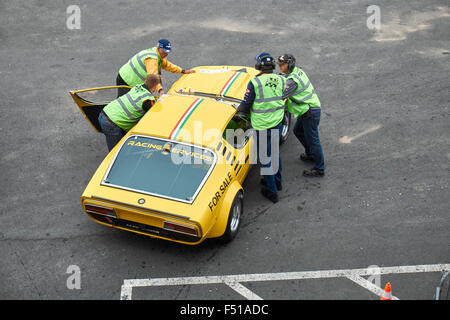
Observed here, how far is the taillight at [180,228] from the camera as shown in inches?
223

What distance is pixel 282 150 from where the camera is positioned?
26.9 ft

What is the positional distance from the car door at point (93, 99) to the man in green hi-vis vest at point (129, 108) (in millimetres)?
508

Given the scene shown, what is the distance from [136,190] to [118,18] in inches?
303

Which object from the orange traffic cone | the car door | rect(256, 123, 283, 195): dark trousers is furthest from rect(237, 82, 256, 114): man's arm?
the orange traffic cone

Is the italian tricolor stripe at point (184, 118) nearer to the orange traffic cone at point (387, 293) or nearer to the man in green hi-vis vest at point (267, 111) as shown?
the man in green hi-vis vest at point (267, 111)

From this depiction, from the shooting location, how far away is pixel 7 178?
7.52 m

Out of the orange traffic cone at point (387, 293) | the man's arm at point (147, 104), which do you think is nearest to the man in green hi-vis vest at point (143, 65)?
the man's arm at point (147, 104)

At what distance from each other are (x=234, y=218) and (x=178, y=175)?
3.35ft

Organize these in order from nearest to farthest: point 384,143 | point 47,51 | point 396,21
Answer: point 384,143 → point 47,51 → point 396,21

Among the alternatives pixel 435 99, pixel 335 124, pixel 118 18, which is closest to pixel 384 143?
pixel 335 124

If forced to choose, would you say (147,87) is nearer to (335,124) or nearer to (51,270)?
(51,270)

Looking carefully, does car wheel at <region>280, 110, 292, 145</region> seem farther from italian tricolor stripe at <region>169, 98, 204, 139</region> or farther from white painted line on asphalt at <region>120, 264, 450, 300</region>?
white painted line on asphalt at <region>120, 264, 450, 300</region>

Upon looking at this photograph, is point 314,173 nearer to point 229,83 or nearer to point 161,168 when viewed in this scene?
point 229,83

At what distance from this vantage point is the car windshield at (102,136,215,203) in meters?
5.88
